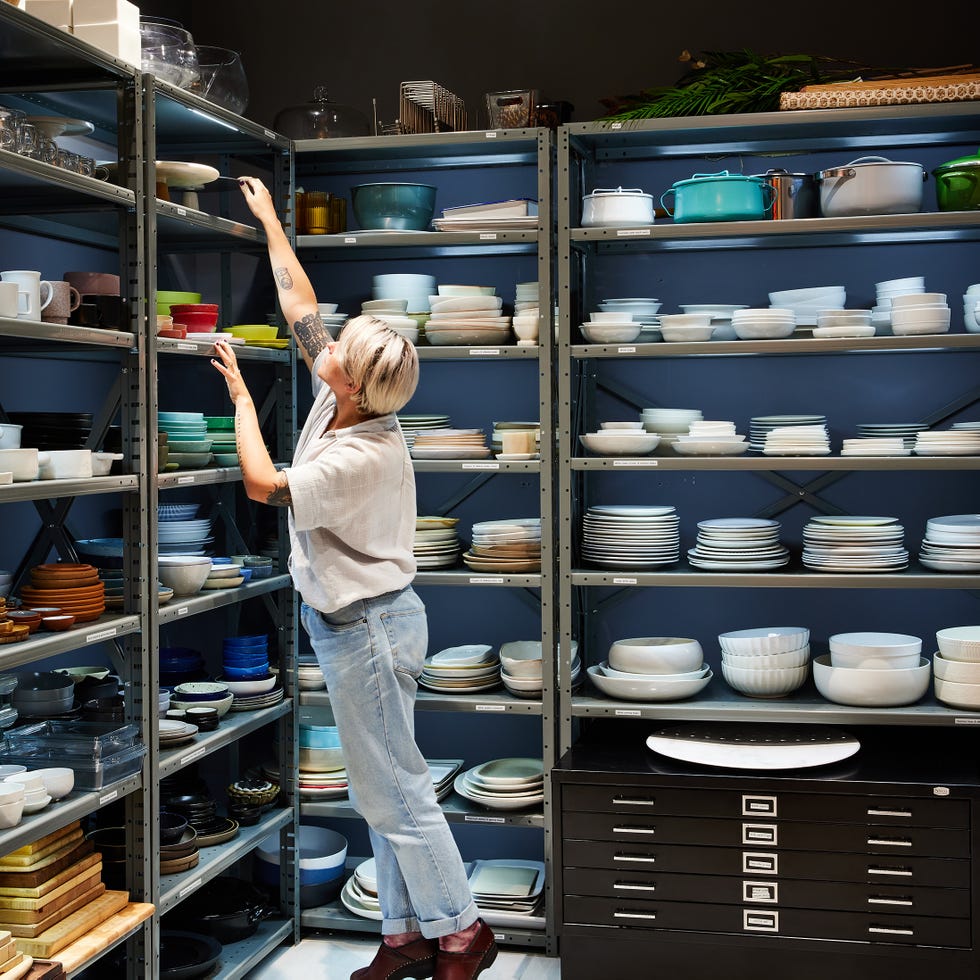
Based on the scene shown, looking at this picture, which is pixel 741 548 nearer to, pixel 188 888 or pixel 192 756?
pixel 192 756

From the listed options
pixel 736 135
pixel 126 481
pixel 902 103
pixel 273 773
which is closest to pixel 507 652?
pixel 273 773

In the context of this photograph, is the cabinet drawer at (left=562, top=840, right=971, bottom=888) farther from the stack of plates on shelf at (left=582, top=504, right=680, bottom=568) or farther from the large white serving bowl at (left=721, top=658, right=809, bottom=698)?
the stack of plates on shelf at (left=582, top=504, right=680, bottom=568)

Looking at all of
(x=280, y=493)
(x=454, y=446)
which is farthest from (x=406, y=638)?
(x=454, y=446)

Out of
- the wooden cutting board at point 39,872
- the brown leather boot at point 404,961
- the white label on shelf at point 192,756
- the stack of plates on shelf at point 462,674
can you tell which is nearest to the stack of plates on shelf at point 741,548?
the stack of plates on shelf at point 462,674

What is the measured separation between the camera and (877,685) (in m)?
3.86

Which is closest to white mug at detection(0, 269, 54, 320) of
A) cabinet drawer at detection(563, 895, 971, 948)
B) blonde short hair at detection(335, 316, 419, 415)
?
blonde short hair at detection(335, 316, 419, 415)

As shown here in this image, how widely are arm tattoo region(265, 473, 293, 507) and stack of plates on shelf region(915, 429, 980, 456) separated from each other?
6.44 feet

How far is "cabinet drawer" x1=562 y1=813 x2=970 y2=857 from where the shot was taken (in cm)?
361

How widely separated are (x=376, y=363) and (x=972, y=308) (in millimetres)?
1893

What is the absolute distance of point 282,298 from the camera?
388cm

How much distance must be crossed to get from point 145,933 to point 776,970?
182cm

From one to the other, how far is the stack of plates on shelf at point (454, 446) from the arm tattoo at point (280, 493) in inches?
40.3

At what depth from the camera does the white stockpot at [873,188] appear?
3838 mm

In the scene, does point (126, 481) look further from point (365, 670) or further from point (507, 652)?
point (507, 652)
